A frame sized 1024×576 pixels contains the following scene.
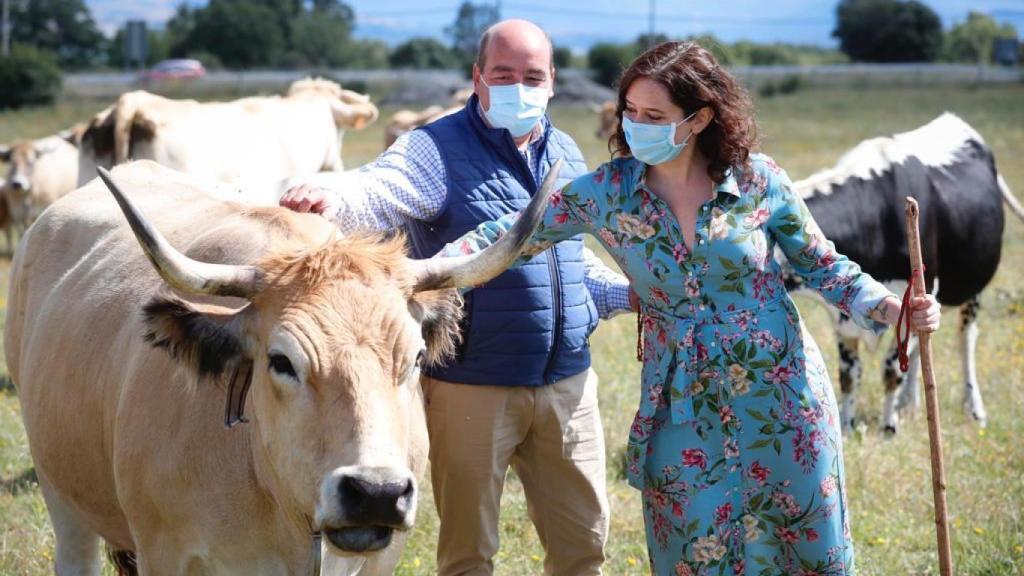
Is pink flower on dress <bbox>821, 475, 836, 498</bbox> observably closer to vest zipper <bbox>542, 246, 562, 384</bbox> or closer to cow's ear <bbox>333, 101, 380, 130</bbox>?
vest zipper <bbox>542, 246, 562, 384</bbox>

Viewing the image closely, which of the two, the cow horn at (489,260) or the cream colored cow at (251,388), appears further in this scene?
the cow horn at (489,260)

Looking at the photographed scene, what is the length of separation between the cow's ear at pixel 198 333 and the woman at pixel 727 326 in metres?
1.27

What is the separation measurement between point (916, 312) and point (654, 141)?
3.23 feet

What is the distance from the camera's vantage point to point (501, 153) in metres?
4.96

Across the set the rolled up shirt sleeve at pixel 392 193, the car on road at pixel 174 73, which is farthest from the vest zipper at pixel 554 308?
the car on road at pixel 174 73

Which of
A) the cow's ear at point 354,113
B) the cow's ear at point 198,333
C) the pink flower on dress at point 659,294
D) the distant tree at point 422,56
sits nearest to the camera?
the cow's ear at point 198,333

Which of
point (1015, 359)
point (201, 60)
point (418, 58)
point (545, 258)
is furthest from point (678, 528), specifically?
point (418, 58)

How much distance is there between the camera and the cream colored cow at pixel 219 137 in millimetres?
11219

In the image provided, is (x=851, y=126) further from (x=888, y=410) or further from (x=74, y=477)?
(x=74, y=477)

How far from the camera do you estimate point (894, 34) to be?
9525 centimetres

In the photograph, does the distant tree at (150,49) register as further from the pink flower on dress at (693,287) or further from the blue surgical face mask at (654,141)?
the pink flower on dress at (693,287)

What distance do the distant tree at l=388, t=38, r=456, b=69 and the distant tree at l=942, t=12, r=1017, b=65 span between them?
3559 cm

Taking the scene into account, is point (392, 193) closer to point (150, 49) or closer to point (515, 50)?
point (515, 50)

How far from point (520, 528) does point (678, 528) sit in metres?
2.48
